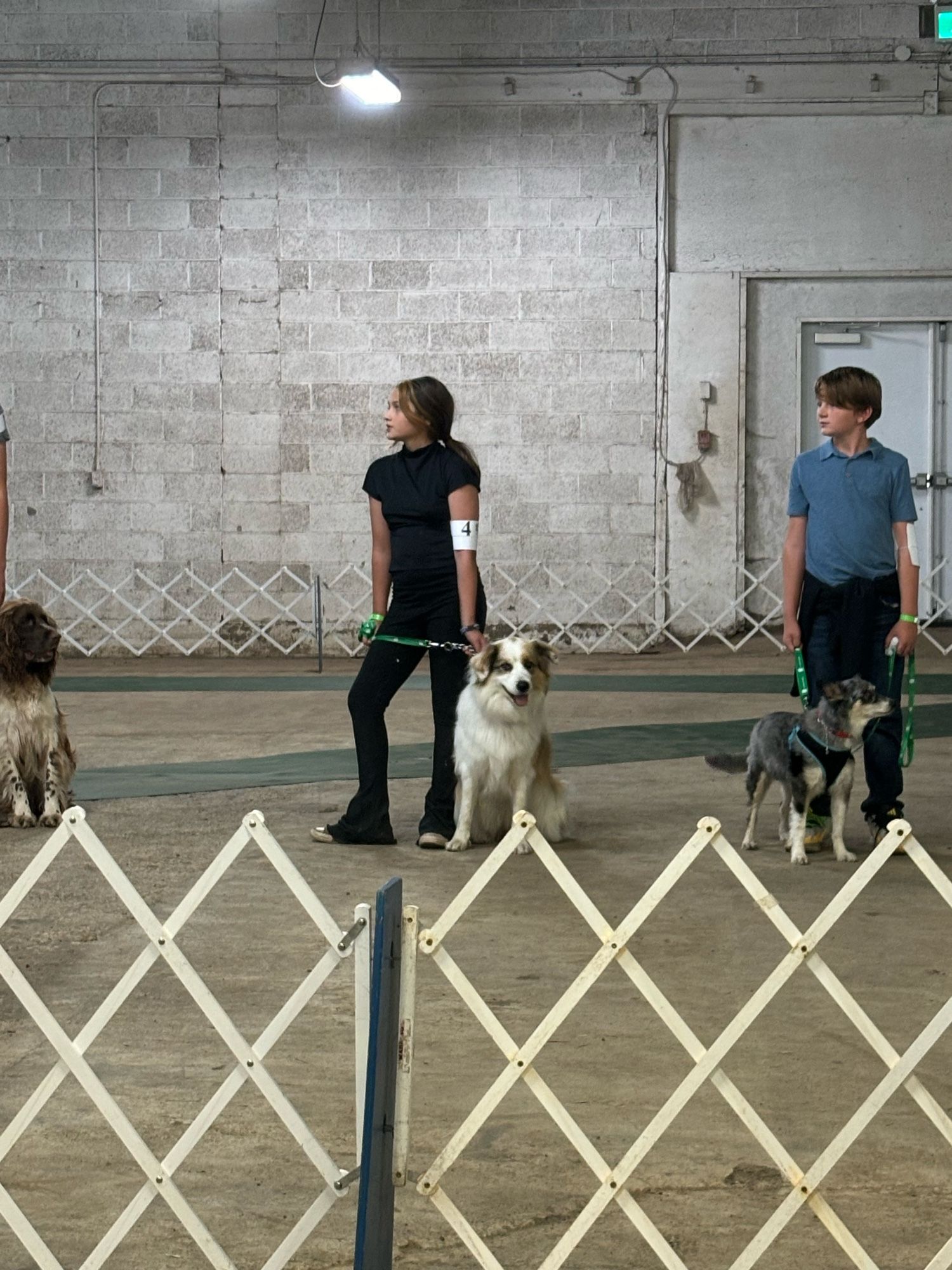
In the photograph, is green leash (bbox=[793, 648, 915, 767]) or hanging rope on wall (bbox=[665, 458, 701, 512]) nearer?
green leash (bbox=[793, 648, 915, 767])

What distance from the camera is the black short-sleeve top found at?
4988mm

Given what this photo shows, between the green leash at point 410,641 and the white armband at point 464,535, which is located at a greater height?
the white armband at point 464,535

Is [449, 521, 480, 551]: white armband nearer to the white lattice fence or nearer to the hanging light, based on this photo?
the white lattice fence

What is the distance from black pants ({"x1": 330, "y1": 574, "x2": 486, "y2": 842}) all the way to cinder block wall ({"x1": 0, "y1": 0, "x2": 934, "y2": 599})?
6453 mm

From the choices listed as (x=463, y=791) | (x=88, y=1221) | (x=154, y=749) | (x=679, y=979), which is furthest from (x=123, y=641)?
(x=88, y=1221)

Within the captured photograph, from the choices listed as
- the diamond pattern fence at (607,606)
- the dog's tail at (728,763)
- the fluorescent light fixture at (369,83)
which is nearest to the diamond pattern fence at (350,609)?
the diamond pattern fence at (607,606)

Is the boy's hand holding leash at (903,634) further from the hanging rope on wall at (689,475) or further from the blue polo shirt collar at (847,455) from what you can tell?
the hanging rope on wall at (689,475)

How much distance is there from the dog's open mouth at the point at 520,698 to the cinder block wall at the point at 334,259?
21.8 feet

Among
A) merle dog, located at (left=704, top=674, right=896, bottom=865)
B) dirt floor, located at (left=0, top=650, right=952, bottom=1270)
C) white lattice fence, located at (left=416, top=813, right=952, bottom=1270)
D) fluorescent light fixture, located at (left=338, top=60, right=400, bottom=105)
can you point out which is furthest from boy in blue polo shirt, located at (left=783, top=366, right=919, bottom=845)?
fluorescent light fixture, located at (left=338, top=60, right=400, bottom=105)

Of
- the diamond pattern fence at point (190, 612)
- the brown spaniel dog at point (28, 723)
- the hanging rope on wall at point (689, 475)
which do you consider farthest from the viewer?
the diamond pattern fence at point (190, 612)

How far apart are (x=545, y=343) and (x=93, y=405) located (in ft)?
10.6

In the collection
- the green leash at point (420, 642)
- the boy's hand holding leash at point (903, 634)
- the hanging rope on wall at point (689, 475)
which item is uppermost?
the hanging rope on wall at point (689, 475)

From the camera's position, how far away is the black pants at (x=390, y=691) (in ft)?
16.5

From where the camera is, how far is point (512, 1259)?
2262mm
